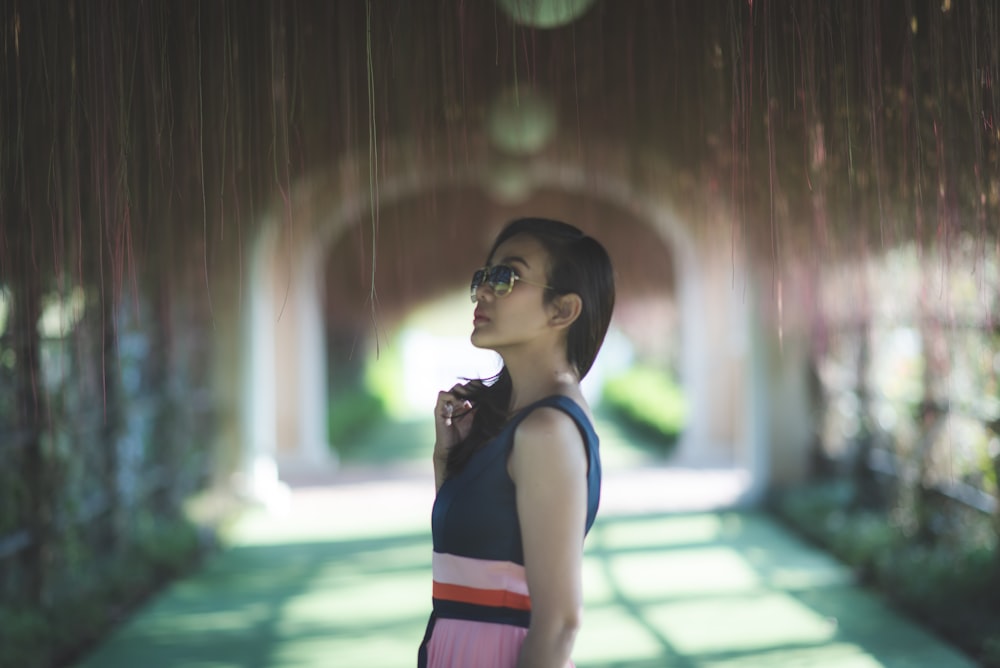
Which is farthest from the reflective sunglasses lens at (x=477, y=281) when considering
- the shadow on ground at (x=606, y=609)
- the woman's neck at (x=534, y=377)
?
the shadow on ground at (x=606, y=609)

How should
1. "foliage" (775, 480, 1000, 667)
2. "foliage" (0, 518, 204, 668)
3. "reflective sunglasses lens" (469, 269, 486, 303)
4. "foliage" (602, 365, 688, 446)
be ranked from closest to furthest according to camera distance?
"reflective sunglasses lens" (469, 269, 486, 303) < "foliage" (0, 518, 204, 668) < "foliage" (775, 480, 1000, 667) < "foliage" (602, 365, 688, 446)

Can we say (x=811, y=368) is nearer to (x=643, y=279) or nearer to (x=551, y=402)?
(x=551, y=402)

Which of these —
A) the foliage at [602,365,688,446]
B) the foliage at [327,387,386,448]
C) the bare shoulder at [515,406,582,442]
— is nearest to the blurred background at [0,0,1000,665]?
the bare shoulder at [515,406,582,442]

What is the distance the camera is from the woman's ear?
137 centimetres

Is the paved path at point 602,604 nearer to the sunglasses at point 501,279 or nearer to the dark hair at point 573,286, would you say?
the dark hair at point 573,286

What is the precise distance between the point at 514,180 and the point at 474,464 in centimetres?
621

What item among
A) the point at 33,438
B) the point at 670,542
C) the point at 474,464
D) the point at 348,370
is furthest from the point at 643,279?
the point at 474,464

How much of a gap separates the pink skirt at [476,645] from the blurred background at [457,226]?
17.6 inches

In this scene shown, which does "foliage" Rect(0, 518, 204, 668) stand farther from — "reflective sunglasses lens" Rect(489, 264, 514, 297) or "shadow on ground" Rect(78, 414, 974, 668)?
"reflective sunglasses lens" Rect(489, 264, 514, 297)

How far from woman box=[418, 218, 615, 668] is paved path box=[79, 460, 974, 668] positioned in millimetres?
2149

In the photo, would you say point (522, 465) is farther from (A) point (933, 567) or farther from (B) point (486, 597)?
(A) point (933, 567)

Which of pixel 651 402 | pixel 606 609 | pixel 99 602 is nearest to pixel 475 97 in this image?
pixel 606 609

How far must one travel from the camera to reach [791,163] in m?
2.83

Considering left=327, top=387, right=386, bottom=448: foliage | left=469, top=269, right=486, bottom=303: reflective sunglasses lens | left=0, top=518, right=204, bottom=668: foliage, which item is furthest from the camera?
left=327, top=387, right=386, bottom=448: foliage
